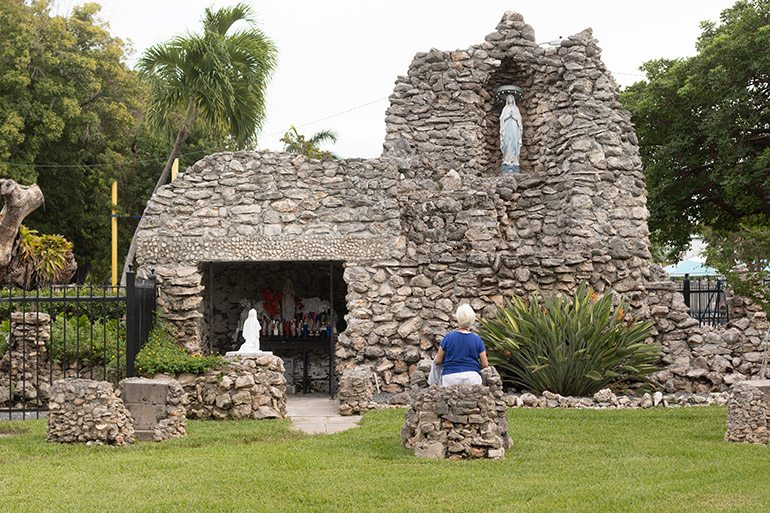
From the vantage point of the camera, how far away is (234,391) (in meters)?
8.99

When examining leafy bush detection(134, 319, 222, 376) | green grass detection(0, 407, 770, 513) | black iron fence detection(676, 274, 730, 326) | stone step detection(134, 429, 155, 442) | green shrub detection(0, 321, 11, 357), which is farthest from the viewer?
black iron fence detection(676, 274, 730, 326)

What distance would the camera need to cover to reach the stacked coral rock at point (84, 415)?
7.09 meters

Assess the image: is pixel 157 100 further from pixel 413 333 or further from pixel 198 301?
pixel 413 333

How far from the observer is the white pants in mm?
6590

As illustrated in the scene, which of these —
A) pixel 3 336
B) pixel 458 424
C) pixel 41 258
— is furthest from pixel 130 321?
pixel 41 258

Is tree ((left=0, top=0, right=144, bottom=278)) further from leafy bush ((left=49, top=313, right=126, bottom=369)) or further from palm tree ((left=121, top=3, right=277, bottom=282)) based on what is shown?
leafy bush ((left=49, top=313, right=126, bottom=369))

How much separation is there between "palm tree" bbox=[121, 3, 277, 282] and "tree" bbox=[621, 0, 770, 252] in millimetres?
9209

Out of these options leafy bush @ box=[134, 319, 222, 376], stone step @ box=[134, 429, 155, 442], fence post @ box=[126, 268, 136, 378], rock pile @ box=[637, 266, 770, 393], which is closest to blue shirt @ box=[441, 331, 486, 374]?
stone step @ box=[134, 429, 155, 442]

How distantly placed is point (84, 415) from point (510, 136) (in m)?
8.94

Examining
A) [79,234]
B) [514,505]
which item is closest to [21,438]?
[514,505]

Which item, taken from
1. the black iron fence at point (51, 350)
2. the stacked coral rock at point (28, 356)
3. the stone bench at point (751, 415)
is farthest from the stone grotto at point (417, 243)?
the stone bench at point (751, 415)

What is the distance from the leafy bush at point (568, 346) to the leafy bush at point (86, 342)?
5286mm

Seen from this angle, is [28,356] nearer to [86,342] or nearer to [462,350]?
[86,342]

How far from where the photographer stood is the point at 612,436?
7.33 metres
